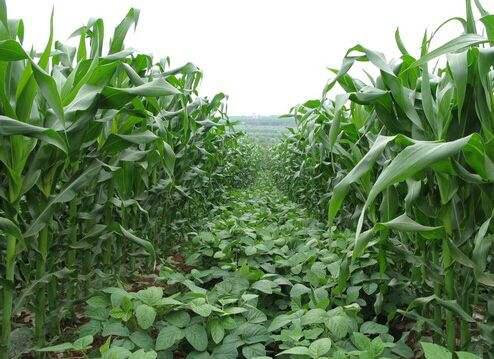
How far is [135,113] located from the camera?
6.39 ft

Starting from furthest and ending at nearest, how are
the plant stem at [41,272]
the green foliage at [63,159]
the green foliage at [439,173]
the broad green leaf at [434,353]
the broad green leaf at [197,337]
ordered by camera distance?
the plant stem at [41,272] → the broad green leaf at [197,337] → the green foliage at [63,159] → the green foliage at [439,173] → the broad green leaf at [434,353]

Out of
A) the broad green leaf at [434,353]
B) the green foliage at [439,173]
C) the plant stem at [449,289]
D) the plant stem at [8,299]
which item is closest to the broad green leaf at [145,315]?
the plant stem at [8,299]

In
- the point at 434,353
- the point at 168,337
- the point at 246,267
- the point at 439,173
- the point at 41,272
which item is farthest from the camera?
the point at 246,267

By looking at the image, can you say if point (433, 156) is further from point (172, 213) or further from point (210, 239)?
point (172, 213)

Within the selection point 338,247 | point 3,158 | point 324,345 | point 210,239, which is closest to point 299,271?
point 338,247

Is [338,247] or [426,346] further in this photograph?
[338,247]

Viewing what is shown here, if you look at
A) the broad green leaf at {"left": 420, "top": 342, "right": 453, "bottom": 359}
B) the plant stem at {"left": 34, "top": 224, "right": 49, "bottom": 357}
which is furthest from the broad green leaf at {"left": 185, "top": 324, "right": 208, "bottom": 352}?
the broad green leaf at {"left": 420, "top": 342, "right": 453, "bottom": 359}

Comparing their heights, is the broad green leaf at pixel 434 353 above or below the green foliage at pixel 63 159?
below

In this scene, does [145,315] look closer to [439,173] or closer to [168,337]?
[168,337]

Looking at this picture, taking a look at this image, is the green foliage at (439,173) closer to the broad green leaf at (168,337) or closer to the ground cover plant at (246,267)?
the ground cover plant at (246,267)

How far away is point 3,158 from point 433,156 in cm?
139

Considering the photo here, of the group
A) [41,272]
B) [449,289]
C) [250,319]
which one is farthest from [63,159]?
[449,289]

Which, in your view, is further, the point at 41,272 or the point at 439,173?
the point at 41,272

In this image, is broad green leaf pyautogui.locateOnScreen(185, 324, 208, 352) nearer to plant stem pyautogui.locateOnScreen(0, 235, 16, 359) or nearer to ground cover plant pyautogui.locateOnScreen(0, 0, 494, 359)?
ground cover plant pyautogui.locateOnScreen(0, 0, 494, 359)
